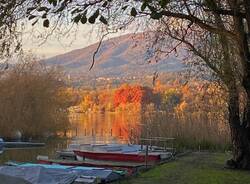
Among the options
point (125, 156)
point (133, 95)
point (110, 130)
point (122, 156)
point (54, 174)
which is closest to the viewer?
point (54, 174)

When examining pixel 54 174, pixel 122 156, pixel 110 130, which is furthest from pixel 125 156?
pixel 110 130

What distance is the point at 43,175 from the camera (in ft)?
48.8

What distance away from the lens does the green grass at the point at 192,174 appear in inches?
522

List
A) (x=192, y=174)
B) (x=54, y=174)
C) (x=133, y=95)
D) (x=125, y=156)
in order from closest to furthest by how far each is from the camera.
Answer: (x=192, y=174) → (x=54, y=174) → (x=125, y=156) → (x=133, y=95)

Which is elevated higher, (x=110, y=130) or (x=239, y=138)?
(x=110, y=130)

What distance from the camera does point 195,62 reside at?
1586cm

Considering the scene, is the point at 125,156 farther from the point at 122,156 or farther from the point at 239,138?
the point at 239,138

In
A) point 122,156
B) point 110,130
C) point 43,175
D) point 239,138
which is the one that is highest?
point 110,130

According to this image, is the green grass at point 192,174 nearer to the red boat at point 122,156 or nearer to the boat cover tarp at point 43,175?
the boat cover tarp at point 43,175

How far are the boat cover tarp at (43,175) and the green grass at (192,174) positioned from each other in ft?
5.66

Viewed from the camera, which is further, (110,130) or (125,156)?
(110,130)

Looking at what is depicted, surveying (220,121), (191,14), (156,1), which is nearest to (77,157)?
(220,121)

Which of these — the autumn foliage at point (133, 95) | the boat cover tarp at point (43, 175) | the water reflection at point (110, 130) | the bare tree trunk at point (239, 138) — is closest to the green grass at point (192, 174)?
the bare tree trunk at point (239, 138)

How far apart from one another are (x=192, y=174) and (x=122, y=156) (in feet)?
26.6
